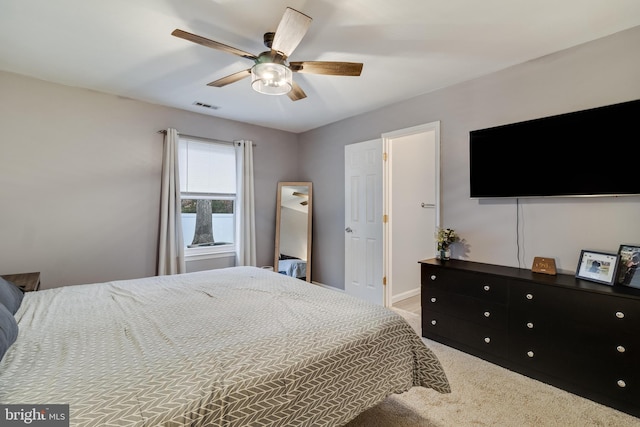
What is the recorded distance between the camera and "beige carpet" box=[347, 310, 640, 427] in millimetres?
1763

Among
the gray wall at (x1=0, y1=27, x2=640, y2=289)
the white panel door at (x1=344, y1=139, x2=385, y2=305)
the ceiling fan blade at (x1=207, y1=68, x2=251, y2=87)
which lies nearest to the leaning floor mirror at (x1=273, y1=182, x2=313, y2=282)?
the white panel door at (x1=344, y1=139, x2=385, y2=305)

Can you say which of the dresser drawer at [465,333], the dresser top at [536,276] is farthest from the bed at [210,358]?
the dresser top at [536,276]

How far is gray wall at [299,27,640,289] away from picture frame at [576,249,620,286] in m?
0.12

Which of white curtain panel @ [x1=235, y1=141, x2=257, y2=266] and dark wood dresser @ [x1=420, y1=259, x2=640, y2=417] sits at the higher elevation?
white curtain panel @ [x1=235, y1=141, x2=257, y2=266]

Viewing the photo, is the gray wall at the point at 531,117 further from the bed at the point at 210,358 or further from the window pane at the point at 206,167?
the window pane at the point at 206,167

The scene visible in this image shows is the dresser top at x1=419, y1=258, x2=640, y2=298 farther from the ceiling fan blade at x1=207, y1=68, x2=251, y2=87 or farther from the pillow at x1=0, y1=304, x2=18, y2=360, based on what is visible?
the pillow at x1=0, y1=304, x2=18, y2=360

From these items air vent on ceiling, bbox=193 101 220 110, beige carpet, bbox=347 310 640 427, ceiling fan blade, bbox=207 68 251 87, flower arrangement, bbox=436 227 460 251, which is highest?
air vent on ceiling, bbox=193 101 220 110

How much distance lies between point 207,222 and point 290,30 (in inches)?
119

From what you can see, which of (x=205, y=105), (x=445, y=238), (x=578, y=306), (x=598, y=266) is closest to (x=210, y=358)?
(x=578, y=306)

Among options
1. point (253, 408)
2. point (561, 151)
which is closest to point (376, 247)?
point (561, 151)

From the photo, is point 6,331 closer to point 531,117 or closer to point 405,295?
point 531,117

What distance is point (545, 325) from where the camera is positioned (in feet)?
7.03

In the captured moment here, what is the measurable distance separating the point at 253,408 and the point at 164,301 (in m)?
1.18

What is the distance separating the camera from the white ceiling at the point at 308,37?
1849mm
